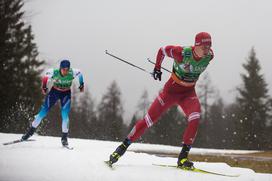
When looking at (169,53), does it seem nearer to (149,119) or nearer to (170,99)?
(170,99)

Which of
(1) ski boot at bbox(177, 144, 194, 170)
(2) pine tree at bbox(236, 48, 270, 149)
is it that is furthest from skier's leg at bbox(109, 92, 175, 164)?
(2) pine tree at bbox(236, 48, 270, 149)

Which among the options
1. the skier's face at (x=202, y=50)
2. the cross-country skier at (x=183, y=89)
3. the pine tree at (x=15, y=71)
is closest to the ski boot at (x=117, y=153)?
the cross-country skier at (x=183, y=89)

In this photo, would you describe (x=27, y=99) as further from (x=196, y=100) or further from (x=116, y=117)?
(x=196, y=100)

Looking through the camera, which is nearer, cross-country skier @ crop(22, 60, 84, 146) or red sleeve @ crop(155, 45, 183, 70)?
red sleeve @ crop(155, 45, 183, 70)

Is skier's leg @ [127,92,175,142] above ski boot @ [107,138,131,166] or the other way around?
above

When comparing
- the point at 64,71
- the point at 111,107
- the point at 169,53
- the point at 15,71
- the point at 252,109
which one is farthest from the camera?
the point at 111,107

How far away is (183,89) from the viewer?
290 inches

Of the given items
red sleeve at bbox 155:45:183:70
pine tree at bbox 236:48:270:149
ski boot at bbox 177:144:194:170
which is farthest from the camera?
pine tree at bbox 236:48:270:149

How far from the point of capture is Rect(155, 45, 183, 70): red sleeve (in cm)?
720

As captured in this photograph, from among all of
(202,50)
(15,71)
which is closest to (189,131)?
(202,50)

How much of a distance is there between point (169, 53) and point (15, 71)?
26939 mm

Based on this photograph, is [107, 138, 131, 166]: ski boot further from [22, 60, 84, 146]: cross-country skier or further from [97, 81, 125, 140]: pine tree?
[97, 81, 125, 140]: pine tree

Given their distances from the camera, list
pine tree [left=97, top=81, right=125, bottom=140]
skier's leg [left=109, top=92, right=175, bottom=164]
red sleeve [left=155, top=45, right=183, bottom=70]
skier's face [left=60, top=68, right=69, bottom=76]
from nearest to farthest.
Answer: red sleeve [left=155, top=45, right=183, bottom=70]
skier's leg [left=109, top=92, right=175, bottom=164]
skier's face [left=60, top=68, right=69, bottom=76]
pine tree [left=97, top=81, right=125, bottom=140]

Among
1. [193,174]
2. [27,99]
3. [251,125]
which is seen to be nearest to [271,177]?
[193,174]
